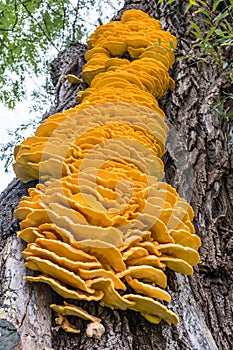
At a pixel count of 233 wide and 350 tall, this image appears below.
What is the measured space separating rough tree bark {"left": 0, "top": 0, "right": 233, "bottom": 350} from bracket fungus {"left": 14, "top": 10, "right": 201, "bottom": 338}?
5cm

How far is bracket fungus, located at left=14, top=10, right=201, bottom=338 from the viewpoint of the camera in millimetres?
1169

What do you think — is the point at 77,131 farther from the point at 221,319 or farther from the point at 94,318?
the point at 221,319

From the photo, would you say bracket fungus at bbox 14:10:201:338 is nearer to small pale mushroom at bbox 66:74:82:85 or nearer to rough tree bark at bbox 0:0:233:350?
rough tree bark at bbox 0:0:233:350

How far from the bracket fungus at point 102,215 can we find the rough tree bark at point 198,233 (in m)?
0.05

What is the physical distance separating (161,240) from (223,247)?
0.75m

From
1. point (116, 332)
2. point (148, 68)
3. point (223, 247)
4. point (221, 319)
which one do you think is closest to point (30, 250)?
point (116, 332)

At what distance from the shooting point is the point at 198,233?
1.96 metres

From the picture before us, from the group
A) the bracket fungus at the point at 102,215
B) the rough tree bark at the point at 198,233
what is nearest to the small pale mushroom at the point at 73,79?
the rough tree bark at the point at 198,233

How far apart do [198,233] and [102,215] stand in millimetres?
846

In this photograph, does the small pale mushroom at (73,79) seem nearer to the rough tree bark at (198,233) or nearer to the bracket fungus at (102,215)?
the rough tree bark at (198,233)

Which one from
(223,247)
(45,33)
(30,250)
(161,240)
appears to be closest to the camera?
(30,250)

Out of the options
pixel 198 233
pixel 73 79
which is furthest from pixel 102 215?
pixel 73 79

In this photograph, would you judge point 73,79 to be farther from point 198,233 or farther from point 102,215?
point 102,215

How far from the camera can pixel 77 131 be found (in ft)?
5.63
